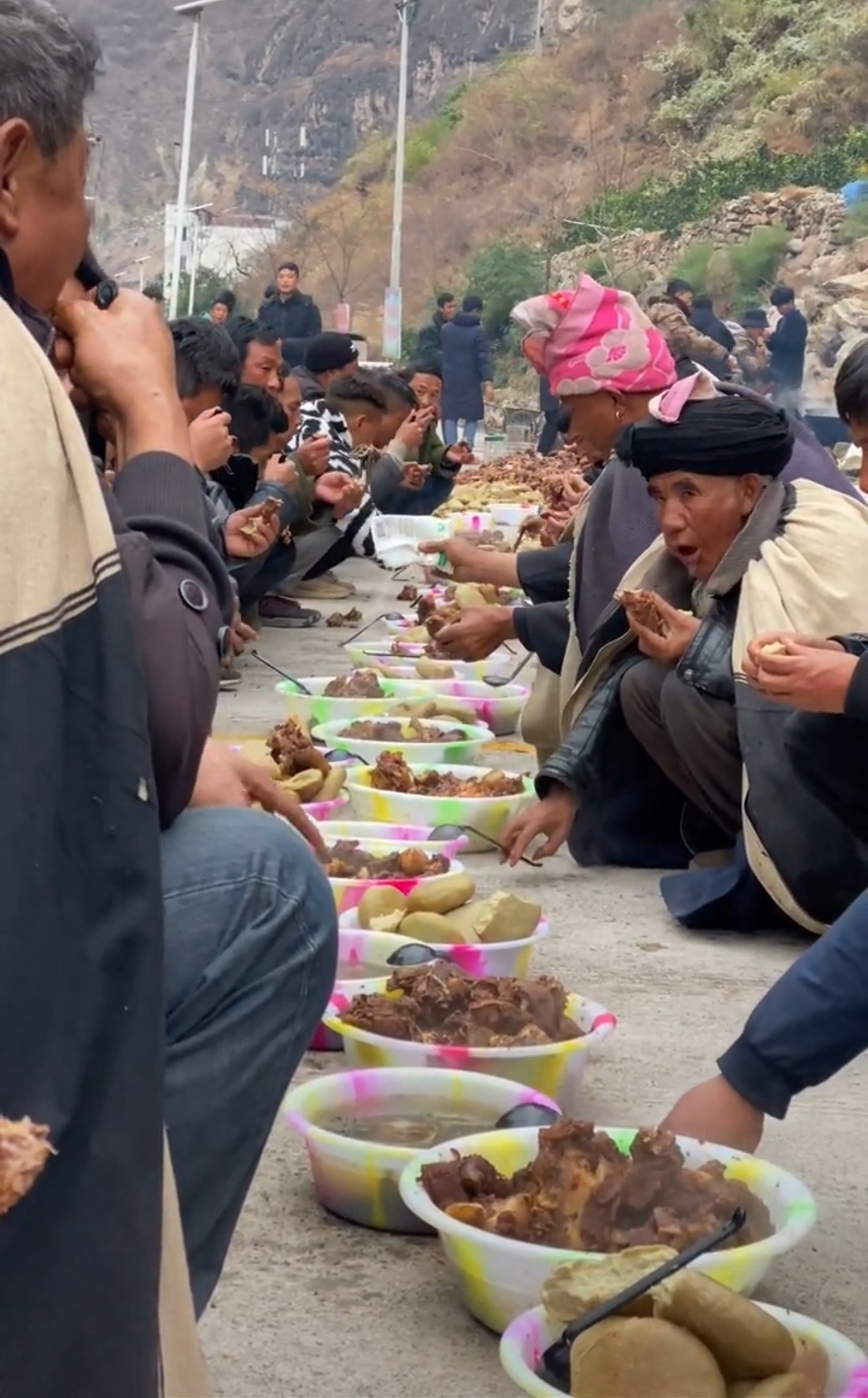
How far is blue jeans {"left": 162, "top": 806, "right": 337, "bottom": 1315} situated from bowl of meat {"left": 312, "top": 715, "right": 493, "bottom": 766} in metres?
3.07

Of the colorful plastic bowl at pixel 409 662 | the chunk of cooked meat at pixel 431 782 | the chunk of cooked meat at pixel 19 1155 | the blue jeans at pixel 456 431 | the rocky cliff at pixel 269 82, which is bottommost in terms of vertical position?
the blue jeans at pixel 456 431

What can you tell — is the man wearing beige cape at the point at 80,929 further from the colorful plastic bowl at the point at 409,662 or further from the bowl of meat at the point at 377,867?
the colorful plastic bowl at the point at 409,662

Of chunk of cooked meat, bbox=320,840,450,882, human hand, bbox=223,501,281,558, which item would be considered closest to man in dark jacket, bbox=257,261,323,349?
human hand, bbox=223,501,281,558

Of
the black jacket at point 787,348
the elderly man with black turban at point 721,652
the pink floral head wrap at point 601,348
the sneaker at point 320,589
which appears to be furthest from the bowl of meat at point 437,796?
the black jacket at point 787,348

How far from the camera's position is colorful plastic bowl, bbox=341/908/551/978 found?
335cm

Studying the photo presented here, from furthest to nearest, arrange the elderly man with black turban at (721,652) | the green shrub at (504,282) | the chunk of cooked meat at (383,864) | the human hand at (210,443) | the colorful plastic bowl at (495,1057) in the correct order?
1. the green shrub at (504,282)
2. the human hand at (210,443)
3. the elderly man with black turban at (721,652)
4. the chunk of cooked meat at (383,864)
5. the colorful plastic bowl at (495,1057)

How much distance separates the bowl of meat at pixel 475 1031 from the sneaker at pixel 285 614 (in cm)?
625

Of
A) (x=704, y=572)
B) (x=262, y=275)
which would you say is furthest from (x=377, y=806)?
(x=262, y=275)

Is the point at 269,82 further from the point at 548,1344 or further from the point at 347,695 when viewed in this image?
the point at 548,1344

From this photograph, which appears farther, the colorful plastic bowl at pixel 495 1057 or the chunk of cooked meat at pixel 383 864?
the chunk of cooked meat at pixel 383 864

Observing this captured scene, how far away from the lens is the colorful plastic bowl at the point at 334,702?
5730 mm

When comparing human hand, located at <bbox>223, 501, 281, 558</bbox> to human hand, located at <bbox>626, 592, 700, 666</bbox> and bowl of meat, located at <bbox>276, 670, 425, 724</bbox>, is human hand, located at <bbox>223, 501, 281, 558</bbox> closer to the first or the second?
bowl of meat, located at <bbox>276, 670, 425, 724</bbox>

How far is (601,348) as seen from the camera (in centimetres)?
510

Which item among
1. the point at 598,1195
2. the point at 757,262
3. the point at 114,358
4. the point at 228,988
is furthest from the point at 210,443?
the point at 757,262
